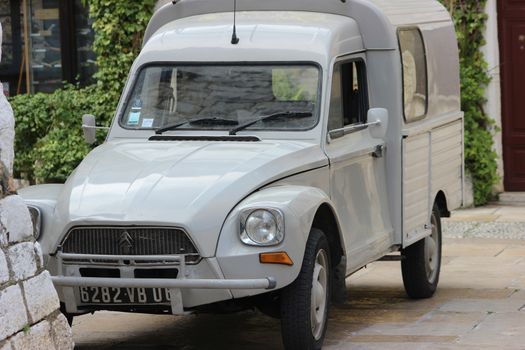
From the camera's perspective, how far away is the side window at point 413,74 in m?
9.62

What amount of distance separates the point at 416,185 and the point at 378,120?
1.07 metres

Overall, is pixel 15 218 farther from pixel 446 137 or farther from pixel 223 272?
pixel 446 137

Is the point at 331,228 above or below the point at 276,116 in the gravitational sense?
below

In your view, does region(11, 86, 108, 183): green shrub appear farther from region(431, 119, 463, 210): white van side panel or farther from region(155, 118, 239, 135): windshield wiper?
region(155, 118, 239, 135): windshield wiper

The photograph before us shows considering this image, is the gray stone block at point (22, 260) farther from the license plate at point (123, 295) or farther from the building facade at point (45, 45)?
the building facade at point (45, 45)

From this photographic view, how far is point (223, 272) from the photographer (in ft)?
24.2

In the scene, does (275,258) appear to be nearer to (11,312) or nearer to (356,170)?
(356,170)

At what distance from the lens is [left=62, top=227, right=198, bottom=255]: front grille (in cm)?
744

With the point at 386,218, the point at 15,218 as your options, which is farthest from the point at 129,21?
the point at 15,218

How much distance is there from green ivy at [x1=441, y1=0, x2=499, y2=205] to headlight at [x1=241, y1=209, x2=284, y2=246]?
8076 mm

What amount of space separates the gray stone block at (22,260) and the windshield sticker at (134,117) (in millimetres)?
2610

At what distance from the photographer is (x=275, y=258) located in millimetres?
7387

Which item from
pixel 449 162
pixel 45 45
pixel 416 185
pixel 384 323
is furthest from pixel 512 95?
pixel 384 323

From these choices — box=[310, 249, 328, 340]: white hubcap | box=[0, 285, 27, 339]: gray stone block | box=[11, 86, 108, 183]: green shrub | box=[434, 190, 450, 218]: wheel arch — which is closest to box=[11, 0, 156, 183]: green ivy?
box=[11, 86, 108, 183]: green shrub
